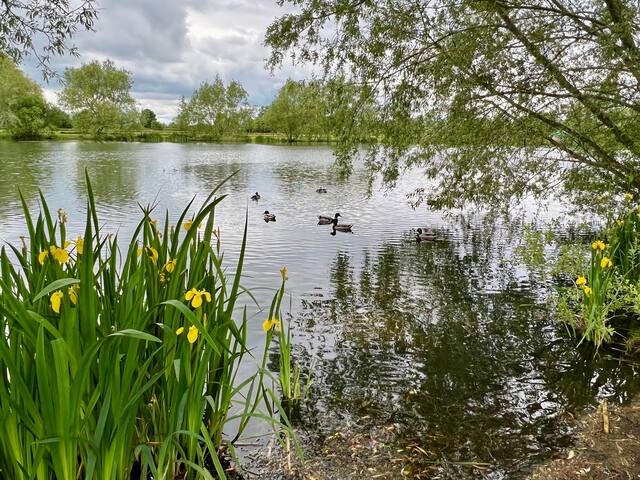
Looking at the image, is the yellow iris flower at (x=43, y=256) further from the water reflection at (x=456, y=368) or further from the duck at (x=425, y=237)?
the duck at (x=425, y=237)

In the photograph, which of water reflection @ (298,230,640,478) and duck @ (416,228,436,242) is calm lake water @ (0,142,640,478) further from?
duck @ (416,228,436,242)

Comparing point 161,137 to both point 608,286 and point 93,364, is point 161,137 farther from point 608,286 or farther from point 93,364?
point 93,364

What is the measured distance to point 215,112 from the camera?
73938 millimetres

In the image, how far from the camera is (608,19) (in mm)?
5488

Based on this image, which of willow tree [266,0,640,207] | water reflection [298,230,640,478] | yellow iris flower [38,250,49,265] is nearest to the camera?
yellow iris flower [38,250,49,265]

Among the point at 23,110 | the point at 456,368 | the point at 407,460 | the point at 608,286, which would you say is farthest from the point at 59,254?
the point at 23,110

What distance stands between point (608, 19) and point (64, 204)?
15.5 metres

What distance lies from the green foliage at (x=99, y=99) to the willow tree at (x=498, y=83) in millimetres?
60913

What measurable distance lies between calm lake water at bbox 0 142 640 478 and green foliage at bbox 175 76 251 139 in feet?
201

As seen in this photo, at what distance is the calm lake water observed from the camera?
377cm

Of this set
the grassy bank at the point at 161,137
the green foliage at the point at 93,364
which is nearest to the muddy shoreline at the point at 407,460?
the green foliage at the point at 93,364

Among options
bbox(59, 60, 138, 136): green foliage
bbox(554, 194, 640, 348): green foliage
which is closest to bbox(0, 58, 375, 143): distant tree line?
bbox(59, 60, 138, 136): green foliage

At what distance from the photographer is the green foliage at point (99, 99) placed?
60.5m

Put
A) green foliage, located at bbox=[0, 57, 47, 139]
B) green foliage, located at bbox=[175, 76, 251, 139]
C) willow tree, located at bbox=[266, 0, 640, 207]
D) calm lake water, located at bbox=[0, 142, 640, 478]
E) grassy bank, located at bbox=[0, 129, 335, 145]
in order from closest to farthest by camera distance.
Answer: calm lake water, located at bbox=[0, 142, 640, 478], willow tree, located at bbox=[266, 0, 640, 207], green foliage, located at bbox=[0, 57, 47, 139], grassy bank, located at bbox=[0, 129, 335, 145], green foliage, located at bbox=[175, 76, 251, 139]
